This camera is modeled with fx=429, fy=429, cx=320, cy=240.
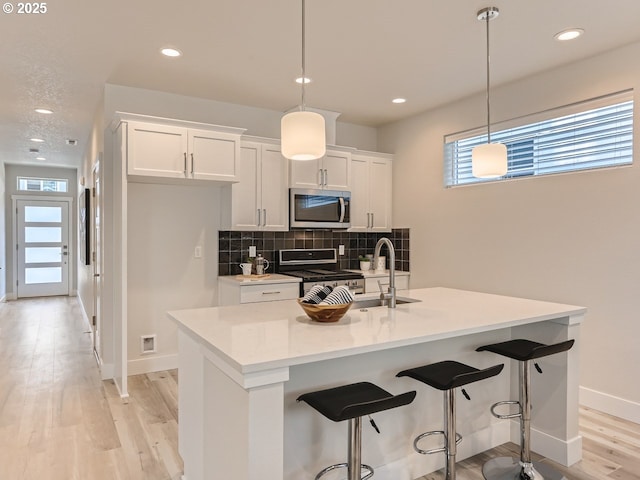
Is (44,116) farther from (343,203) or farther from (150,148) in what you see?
(343,203)

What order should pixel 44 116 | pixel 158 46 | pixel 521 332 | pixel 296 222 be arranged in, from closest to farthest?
1. pixel 521 332
2. pixel 158 46
3. pixel 296 222
4. pixel 44 116

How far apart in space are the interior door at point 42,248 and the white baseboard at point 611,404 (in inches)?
372

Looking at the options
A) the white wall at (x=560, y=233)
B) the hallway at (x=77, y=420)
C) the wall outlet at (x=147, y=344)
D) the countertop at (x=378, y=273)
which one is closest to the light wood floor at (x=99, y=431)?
the hallway at (x=77, y=420)

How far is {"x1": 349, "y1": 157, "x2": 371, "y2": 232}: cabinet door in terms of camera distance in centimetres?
491

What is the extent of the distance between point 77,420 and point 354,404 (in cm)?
241

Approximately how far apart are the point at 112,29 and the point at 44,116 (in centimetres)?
277

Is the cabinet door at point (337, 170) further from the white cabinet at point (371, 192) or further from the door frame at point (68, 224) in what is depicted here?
the door frame at point (68, 224)

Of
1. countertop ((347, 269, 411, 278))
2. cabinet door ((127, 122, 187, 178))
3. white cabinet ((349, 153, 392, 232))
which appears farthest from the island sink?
white cabinet ((349, 153, 392, 232))

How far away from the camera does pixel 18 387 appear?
3.63 metres

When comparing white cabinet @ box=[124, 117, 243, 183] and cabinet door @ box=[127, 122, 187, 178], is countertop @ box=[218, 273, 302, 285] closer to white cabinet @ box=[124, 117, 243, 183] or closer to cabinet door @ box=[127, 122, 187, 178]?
white cabinet @ box=[124, 117, 243, 183]

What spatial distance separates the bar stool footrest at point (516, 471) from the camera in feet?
7.50

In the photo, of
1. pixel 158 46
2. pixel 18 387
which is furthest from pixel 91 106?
pixel 18 387

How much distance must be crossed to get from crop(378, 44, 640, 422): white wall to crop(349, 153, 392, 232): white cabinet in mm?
548

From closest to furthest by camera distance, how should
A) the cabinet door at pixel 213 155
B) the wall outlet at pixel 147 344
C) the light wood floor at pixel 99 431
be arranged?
the light wood floor at pixel 99 431 → the cabinet door at pixel 213 155 → the wall outlet at pixel 147 344
